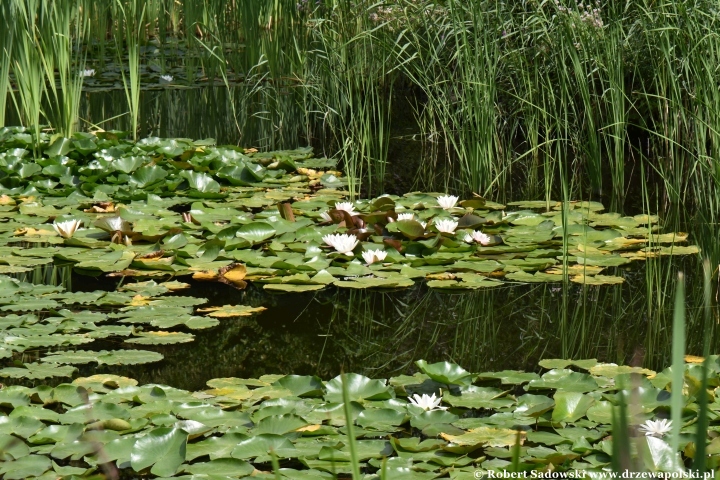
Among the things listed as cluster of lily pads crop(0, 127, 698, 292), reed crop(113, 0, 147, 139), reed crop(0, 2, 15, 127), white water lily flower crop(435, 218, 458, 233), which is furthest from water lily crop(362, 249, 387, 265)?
reed crop(0, 2, 15, 127)

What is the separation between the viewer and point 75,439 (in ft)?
6.62

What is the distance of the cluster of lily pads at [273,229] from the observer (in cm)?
339

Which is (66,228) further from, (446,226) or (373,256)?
(446,226)

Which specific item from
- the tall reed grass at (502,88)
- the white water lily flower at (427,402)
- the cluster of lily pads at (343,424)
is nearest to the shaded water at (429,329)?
the cluster of lily pads at (343,424)

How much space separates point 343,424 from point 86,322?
3.68ft

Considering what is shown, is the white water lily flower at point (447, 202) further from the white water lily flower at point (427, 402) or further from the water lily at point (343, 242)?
the white water lily flower at point (427, 402)

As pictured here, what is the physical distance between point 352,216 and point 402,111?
340 centimetres

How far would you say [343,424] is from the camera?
6.93 ft

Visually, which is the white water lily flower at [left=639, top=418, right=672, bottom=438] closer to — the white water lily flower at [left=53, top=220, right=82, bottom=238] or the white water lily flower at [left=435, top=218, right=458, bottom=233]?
the white water lily flower at [left=435, top=218, right=458, bottom=233]

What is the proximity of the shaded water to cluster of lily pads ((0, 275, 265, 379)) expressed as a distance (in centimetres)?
4

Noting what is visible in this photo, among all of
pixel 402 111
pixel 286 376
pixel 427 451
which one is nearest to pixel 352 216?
pixel 286 376

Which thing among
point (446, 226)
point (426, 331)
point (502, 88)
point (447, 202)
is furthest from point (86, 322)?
point (502, 88)

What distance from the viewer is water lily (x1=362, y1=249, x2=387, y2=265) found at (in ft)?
11.4

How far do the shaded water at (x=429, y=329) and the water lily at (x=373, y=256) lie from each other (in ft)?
0.70
